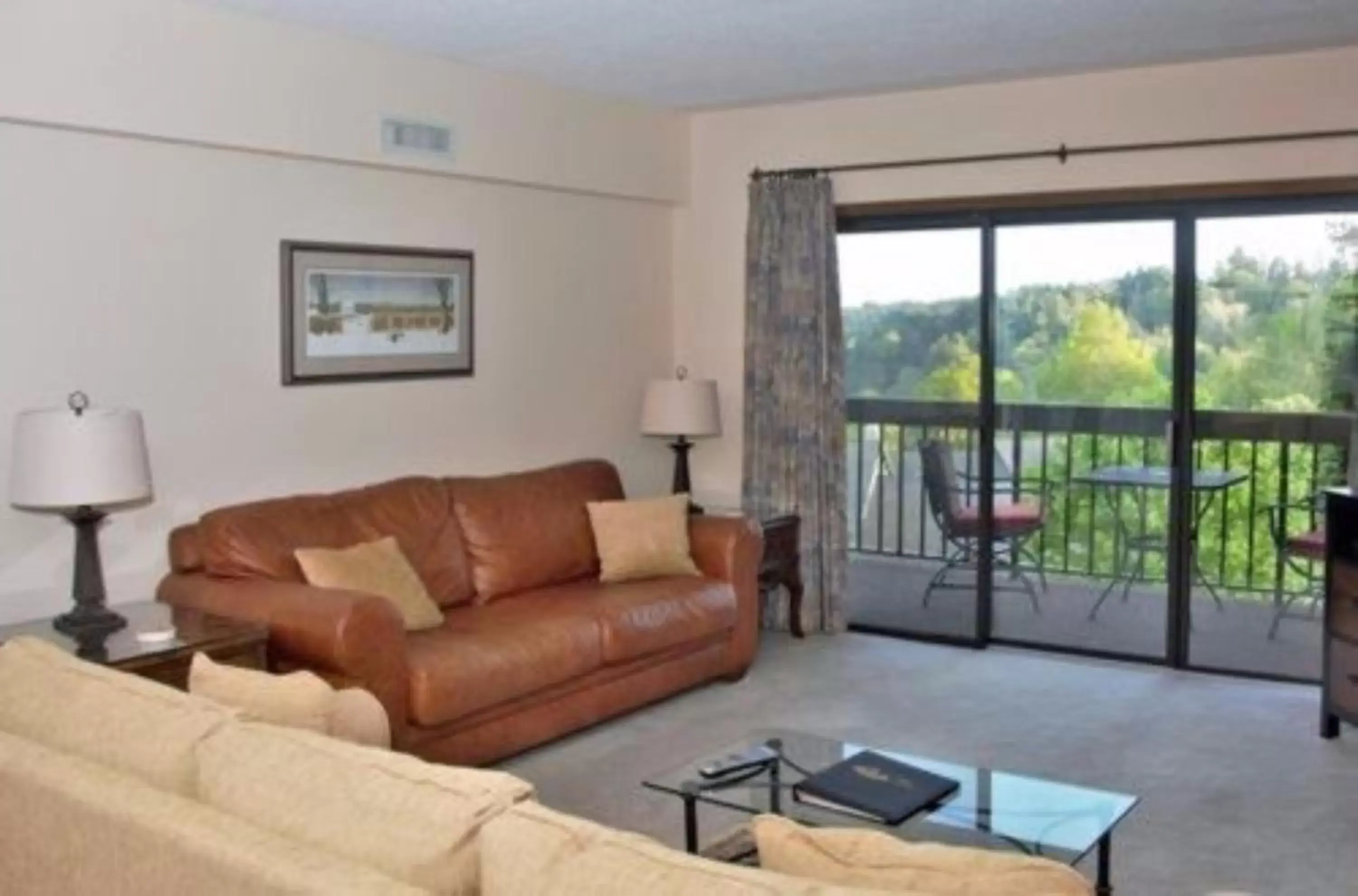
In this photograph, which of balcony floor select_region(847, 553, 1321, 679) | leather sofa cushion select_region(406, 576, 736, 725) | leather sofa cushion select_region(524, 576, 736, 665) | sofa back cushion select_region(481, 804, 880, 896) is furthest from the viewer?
balcony floor select_region(847, 553, 1321, 679)

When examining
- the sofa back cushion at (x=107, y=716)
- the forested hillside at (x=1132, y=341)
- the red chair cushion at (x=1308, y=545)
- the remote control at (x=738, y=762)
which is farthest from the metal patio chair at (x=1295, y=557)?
the sofa back cushion at (x=107, y=716)

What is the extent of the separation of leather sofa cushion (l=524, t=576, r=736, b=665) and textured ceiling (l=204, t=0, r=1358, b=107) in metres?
2.05

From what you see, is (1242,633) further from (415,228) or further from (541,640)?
(415,228)

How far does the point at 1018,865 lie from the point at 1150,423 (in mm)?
4408

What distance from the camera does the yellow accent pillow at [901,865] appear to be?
5.16 ft

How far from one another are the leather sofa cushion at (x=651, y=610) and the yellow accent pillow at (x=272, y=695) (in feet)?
7.21

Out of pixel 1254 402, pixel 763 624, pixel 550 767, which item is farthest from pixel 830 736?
pixel 1254 402

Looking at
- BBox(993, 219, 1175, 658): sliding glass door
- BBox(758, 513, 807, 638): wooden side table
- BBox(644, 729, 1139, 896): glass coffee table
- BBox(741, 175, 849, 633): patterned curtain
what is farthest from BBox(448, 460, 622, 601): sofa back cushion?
BBox(993, 219, 1175, 658): sliding glass door

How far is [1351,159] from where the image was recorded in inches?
200

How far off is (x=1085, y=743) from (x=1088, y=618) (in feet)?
4.55

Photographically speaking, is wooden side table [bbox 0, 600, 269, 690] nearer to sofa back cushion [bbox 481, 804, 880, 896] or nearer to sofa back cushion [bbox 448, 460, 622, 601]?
sofa back cushion [bbox 448, 460, 622, 601]

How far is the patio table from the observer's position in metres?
5.56

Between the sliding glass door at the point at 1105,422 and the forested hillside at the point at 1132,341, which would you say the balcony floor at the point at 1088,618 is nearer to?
the sliding glass door at the point at 1105,422

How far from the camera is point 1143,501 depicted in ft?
18.8
